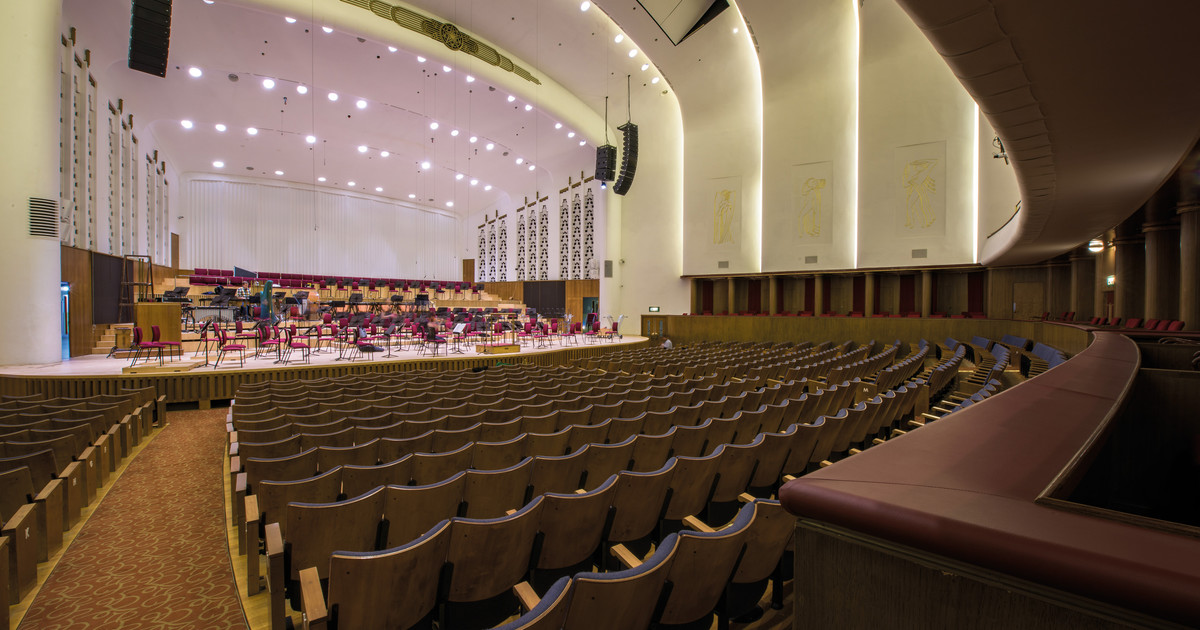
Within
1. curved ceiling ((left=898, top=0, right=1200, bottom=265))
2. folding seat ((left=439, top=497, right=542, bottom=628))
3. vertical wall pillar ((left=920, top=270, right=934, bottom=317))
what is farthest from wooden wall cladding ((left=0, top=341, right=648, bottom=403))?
vertical wall pillar ((left=920, top=270, right=934, bottom=317))

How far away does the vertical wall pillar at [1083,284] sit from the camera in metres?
10.9

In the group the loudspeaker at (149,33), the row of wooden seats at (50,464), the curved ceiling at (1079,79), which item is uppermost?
the loudspeaker at (149,33)

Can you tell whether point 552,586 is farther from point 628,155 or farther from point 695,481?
point 628,155

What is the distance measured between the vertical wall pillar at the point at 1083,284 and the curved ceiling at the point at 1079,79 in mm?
7587

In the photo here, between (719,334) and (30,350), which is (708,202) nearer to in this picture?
(719,334)

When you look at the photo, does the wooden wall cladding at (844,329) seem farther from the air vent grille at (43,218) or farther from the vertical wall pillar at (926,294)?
the air vent grille at (43,218)

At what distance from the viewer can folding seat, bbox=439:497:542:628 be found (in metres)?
1.87

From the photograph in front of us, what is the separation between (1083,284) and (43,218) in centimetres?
2042

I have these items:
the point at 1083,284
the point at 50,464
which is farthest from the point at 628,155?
the point at 50,464

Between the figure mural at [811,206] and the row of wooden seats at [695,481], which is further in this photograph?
the figure mural at [811,206]

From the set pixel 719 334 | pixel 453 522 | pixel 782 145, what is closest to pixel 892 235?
pixel 782 145

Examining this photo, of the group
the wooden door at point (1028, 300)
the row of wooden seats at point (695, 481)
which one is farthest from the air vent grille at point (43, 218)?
the wooden door at point (1028, 300)

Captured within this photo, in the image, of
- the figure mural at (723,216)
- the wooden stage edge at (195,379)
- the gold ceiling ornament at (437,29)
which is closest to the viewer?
the wooden stage edge at (195,379)

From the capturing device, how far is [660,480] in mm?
2457
